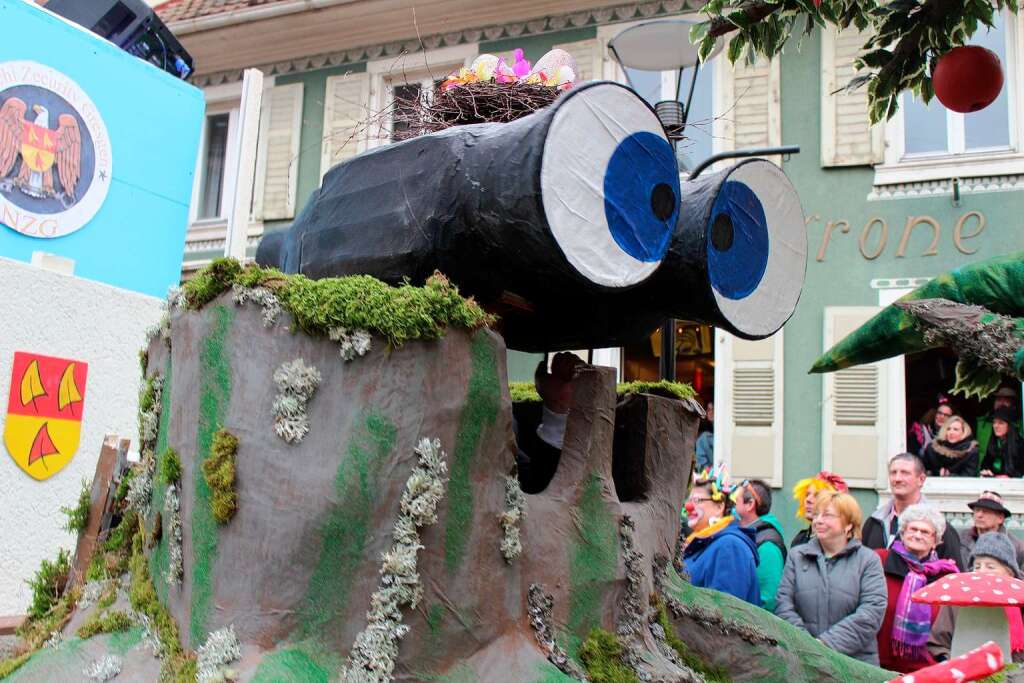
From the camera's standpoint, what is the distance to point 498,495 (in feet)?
10.2

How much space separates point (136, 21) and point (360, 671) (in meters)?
5.98

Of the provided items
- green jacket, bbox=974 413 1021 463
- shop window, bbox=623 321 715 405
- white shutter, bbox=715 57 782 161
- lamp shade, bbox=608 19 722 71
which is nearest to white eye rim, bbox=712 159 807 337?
lamp shade, bbox=608 19 722 71

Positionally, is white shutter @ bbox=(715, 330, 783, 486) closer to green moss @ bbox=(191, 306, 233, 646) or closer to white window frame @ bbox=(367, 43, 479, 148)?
white window frame @ bbox=(367, 43, 479, 148)

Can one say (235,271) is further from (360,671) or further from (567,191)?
(360,671)

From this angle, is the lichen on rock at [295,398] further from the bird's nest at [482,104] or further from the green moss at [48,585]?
the green moss at [48,585]

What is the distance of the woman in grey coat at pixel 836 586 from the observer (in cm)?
489

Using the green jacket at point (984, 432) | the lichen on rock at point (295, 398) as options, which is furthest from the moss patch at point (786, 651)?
the green jacket at point (984, 432)

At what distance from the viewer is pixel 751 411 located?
1024 centimetres

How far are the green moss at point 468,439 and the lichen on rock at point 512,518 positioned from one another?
13 cm

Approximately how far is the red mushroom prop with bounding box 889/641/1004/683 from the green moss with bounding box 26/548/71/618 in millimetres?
2764

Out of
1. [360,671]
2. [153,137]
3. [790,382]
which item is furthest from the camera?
[790,382]

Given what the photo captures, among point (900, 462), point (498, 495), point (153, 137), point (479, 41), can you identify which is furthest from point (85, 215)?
point (479, 41)

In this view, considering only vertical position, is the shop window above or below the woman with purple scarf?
above

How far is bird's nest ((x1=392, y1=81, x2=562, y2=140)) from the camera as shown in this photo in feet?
11.8
